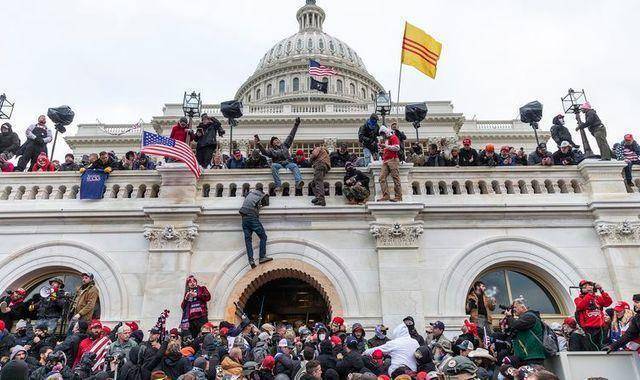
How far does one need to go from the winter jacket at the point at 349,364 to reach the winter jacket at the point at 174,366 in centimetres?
278

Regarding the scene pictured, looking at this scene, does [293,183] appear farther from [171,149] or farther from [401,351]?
[401,351]

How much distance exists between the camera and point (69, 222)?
13352 mm

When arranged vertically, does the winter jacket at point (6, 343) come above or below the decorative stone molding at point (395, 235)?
below

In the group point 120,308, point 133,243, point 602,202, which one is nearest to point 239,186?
point 133,243

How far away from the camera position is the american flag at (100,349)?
31.4 ft

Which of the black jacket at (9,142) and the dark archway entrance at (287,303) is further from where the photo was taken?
the black jacket at (9,142)

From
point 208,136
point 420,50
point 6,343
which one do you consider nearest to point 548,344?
point 6,343

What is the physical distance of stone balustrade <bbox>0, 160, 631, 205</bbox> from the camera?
547 inches

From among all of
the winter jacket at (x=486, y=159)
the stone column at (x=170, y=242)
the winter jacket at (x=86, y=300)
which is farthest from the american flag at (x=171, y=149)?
the winter jacket at (x=486, y=159)

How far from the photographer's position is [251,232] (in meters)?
12.8

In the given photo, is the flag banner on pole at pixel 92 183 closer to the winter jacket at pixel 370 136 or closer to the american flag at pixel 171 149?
the american flag at pixel 171 149

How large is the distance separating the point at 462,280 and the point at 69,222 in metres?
10.9

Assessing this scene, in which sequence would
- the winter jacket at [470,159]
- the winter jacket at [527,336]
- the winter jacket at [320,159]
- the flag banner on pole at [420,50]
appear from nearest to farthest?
the winter jacket at [527,336] < the winter jacket at [320,159] < the winter jacket at [470,159] < the flag banner on pole at [420,50]

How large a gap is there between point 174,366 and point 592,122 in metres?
13.6
